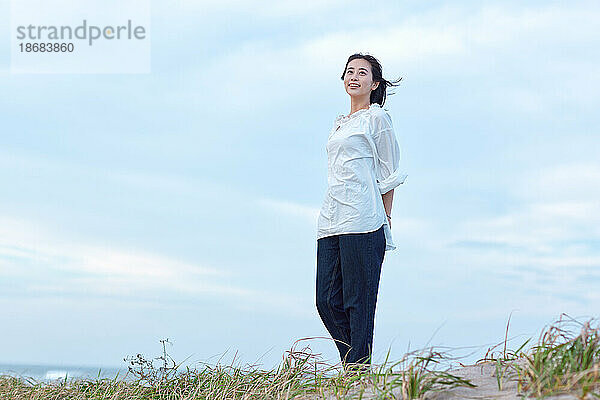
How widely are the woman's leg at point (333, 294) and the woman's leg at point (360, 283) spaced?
91 mm

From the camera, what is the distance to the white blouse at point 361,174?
12.5ft

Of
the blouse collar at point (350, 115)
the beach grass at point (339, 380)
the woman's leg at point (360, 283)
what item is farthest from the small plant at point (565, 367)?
the blouse collar at point (350, 115)

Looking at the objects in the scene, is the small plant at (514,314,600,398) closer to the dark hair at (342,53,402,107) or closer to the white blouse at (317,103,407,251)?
the white blouse at (317,103,407,251)

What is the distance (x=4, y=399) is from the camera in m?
4.46

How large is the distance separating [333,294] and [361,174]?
69 centimetres

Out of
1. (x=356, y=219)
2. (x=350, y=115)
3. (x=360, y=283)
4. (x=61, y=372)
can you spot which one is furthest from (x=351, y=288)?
(x=61, y=372)

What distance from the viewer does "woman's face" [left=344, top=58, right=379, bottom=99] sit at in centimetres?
412

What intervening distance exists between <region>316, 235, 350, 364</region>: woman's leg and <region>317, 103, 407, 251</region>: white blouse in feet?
0.33

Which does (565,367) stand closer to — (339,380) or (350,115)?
(339,380)

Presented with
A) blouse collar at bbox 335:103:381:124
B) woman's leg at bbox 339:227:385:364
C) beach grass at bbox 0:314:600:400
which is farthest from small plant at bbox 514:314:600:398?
blouse collar at bbox 335:103:381:124

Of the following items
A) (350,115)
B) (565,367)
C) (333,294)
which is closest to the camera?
(565,367)

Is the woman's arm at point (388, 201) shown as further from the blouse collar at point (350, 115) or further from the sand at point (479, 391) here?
the sand at point (479, 391)

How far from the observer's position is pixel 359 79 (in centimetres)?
412

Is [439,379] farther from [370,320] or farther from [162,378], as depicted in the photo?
[162,378]
